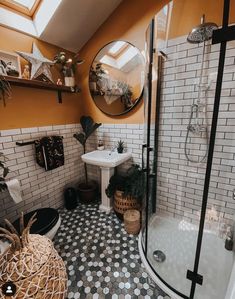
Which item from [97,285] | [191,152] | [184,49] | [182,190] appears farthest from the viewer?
[182,190]

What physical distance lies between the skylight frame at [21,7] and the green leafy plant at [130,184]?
2085mm

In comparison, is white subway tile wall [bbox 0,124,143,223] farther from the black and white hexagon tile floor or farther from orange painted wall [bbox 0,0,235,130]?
the black and white hexagon tile floor

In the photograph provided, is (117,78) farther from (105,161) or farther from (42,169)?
(42,169)

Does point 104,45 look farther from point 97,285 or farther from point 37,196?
point 97,285

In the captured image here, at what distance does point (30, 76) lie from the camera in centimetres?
169

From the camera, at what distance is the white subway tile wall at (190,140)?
4.62 feet

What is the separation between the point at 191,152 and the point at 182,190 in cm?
46

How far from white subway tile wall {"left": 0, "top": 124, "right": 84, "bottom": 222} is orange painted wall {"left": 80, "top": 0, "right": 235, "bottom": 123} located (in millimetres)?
660

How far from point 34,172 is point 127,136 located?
1.25 m

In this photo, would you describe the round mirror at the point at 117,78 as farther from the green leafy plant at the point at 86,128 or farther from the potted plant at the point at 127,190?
the potted plant at the point at 127,190

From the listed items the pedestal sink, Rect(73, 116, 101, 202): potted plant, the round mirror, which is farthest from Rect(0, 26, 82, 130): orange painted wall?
the pedestal sink

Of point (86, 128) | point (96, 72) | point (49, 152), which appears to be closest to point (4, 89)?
point (49, 152)

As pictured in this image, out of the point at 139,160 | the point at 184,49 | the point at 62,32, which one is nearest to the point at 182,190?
the point at 139,160

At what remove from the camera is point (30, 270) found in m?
0.68
